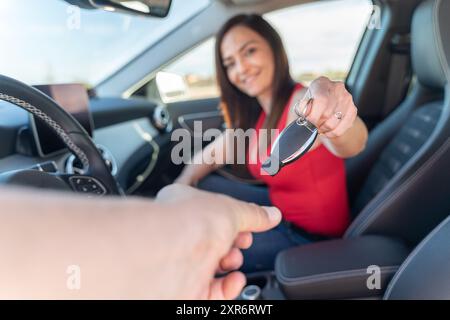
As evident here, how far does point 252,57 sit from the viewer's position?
1.44 meters

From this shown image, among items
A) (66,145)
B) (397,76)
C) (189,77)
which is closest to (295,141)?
(66,145)

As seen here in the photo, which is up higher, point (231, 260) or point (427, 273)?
point (231, 260)

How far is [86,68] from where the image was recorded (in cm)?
161

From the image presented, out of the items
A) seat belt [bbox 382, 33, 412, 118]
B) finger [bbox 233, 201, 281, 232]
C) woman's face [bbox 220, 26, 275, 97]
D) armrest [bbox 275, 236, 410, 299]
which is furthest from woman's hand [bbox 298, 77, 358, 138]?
seat belt [bbox 382, 33, 412, 118]

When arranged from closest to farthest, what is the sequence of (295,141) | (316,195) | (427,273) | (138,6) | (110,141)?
(295,141) < (427,273) < (138,6) < (316,195) < (110,141)

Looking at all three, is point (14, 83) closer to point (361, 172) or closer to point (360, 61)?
point (361, 172)

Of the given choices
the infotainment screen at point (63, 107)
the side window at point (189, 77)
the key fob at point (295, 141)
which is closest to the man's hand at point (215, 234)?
the key fob at point (295, 141)

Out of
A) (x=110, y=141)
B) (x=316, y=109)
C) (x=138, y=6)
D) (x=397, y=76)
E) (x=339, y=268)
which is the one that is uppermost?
(x=138, y=6)

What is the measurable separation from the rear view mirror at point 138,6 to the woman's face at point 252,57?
510mm

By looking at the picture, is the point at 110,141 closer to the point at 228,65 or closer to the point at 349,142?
the point at 228,65

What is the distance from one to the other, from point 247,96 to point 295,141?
98 centimetres

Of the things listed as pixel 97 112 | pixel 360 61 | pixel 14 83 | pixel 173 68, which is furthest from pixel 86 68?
pixel 360 61

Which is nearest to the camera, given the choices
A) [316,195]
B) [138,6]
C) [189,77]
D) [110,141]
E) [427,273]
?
[427,273]

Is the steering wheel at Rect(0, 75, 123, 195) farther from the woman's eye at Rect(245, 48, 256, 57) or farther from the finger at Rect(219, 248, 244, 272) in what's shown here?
the woman's eye at Rect(245, 48, 256, 57)
